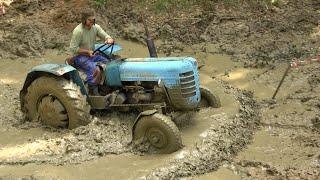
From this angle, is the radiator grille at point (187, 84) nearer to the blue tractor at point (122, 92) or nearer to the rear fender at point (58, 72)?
the blue tractor at point (122, 92)

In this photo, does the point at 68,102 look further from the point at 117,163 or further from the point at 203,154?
the point at 203,154

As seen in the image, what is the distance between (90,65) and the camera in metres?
7.75

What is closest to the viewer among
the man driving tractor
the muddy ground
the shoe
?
the muddy ground

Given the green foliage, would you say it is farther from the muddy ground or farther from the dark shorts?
the dark shorts

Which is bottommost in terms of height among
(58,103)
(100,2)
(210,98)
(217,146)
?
(217,146)

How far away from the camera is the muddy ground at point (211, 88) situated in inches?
261

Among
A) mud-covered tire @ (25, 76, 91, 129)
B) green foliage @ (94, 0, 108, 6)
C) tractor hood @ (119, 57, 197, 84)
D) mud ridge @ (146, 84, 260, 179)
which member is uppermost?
green foliage @ (94, 0, 108, 6)

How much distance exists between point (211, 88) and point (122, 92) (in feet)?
5.89

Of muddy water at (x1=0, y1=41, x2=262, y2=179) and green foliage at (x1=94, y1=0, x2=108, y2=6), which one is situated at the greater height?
green foliage at (x1=94, y1=0, x2=108, y2=6)

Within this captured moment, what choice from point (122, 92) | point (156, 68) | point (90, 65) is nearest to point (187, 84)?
point (156, 68)

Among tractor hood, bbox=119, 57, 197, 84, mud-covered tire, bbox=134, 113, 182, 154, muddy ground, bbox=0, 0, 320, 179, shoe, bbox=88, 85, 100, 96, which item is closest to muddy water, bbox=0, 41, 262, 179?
muddy ground, bbox=0, 0, 320, 179

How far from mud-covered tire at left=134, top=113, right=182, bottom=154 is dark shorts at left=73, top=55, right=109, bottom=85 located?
3.74ft

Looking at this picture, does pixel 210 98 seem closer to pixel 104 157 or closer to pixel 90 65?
pixel 90 65

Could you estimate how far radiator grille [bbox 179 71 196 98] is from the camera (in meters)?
7.22
